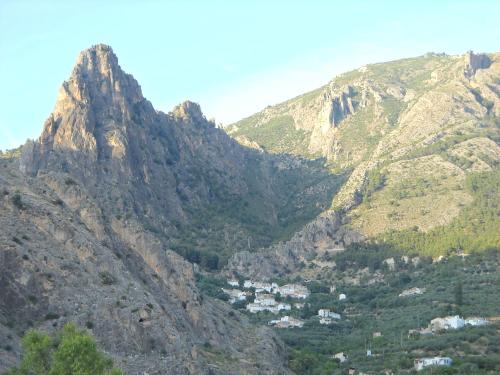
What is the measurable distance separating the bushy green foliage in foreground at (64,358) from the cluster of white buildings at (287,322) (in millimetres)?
70504

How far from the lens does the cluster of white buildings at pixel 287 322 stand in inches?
4264

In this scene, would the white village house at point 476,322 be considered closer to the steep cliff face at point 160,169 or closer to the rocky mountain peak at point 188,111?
the steep cliff face at point 160,169

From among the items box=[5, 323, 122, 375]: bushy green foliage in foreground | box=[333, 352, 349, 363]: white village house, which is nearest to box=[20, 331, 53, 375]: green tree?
box=[5, 323, 122, 375]: bushy green foliage in foreground

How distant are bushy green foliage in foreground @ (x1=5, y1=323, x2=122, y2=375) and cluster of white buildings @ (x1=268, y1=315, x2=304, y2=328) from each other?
70504mm

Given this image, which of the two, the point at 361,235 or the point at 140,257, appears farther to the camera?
the point at 361,235

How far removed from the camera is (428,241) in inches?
5448

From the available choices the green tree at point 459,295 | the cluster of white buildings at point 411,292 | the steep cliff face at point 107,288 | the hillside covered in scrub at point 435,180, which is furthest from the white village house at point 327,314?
the steep cliff face at point 107,288

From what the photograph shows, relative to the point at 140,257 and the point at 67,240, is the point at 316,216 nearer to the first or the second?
the point at 140,257

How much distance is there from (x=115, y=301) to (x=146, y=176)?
10074cm

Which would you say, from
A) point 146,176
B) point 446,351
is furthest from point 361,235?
point 446,351

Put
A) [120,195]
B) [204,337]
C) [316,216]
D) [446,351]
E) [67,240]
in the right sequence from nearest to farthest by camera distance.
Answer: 1. [67,240]
2. [204,337]
3. [446,351]
4. [120,195]
5. [316,216]

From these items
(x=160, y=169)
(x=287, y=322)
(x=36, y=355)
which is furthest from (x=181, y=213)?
(x=36, y=355)

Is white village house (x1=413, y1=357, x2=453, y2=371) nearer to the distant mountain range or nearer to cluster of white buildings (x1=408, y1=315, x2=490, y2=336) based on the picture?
cluster of white buildings (x1=408, y1=315, x2=490, y2=336)

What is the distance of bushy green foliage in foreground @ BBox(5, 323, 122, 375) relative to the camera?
3619 cm
